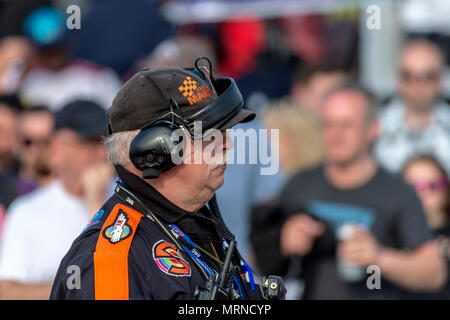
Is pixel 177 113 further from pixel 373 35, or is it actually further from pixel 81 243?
pixel 373 35

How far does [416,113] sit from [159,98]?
14.9 feet

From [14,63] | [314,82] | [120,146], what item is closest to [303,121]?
[314,82]

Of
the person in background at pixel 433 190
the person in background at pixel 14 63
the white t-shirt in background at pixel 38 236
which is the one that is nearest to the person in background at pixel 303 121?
the person in background at pixel 433 190

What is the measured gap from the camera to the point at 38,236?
4504 mm

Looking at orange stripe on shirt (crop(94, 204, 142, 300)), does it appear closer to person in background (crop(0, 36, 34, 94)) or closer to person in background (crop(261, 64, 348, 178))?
person in background (crop(261, 64, 348, 178))

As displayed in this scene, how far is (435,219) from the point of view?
18.3 ft

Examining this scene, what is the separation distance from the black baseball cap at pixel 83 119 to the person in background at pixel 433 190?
79.9 inches

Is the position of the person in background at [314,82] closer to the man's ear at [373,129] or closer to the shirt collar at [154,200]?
the man's ear at [373,129]

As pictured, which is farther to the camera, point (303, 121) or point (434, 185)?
point (303, 121)

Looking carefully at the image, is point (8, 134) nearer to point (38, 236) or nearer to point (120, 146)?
point (38, 236)

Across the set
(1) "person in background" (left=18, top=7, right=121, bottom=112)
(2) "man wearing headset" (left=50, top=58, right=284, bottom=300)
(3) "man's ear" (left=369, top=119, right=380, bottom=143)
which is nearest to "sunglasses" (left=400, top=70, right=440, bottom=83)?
(3) "man's ear" (left=369, top=119, right=380, bottom=143)

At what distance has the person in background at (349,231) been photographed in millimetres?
4711

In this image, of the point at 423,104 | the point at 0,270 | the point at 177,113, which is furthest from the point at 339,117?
the point at 177,113

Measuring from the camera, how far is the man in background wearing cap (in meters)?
4.41
